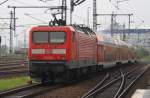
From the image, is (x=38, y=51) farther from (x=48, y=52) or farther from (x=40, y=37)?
(x=40, y=37)

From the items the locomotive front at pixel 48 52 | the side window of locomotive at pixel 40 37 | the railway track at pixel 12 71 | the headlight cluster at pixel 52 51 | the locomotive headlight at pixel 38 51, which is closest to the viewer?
the locomotive front at pixel 48 52

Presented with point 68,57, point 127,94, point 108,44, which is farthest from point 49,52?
point 108,44

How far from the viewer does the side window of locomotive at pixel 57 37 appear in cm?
2353

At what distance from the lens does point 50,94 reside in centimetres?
1880

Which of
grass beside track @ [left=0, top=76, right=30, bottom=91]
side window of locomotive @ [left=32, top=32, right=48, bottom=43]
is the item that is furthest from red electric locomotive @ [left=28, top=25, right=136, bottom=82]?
grass beside track @ [left=0, top=76, right=30, bottom=91]

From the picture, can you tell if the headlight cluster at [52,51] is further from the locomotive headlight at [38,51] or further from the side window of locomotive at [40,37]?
the side window of locomotive at [40,37]

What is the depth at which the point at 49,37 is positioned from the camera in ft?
78.0

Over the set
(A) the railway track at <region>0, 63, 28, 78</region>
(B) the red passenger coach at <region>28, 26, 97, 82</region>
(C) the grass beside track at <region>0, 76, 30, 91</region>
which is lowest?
(A) the railway track at <region>0, 63, 28, 78</region>

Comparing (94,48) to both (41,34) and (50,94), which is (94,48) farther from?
(50,94)

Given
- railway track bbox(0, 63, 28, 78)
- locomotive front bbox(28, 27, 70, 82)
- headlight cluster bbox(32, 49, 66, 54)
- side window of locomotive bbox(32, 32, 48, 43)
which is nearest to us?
locomotive front bbox(28, 27, 70, 82)

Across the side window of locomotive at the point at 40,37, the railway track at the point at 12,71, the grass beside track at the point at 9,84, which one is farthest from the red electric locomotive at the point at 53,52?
the railway track at the point at 12,71

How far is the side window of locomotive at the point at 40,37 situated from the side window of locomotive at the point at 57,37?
26cm

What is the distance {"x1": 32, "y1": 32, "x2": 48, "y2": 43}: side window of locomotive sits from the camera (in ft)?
78.1

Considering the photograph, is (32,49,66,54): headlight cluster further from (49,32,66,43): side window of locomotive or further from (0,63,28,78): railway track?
(0,63,28,78): railway track
